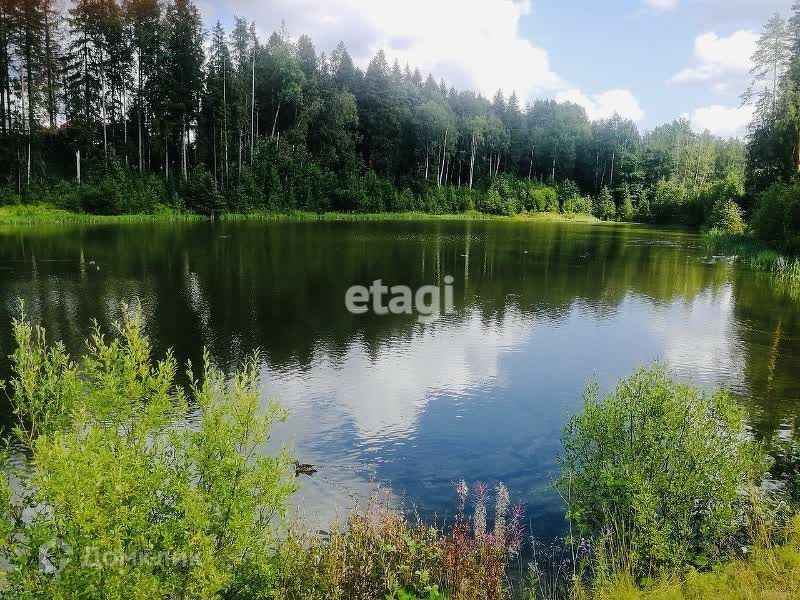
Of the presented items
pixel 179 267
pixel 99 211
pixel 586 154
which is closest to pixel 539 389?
pixel 179 267

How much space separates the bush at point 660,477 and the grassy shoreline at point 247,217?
205 ft

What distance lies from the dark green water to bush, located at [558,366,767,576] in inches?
58.1

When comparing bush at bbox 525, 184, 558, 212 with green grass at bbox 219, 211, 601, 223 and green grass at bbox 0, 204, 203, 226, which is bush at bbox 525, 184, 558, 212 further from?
green grass at bbox 0, 204, 203, 226

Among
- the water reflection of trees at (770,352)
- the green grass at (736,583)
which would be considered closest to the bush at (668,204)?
the water reflection of trees at (770,352)

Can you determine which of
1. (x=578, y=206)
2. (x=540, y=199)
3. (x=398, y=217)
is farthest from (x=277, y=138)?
(x=578, y=206)

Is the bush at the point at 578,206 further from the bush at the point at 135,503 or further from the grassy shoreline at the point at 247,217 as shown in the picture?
the bush at the point at 135,503

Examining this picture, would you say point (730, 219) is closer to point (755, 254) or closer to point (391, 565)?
point (755, 254)

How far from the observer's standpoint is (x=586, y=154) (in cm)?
12688

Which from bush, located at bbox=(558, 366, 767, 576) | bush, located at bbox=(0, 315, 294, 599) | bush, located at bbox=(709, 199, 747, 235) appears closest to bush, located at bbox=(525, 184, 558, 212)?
bush, located at bbox=(709, 199, 747, 235)

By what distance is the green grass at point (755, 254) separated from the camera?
125 ft

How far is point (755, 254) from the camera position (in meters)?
45.6

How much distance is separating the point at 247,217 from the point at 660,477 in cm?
7214

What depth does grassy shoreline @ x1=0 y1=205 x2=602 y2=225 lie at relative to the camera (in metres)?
58.2

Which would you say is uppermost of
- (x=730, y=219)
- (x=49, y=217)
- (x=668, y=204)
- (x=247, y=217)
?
(x=668, y=204)
